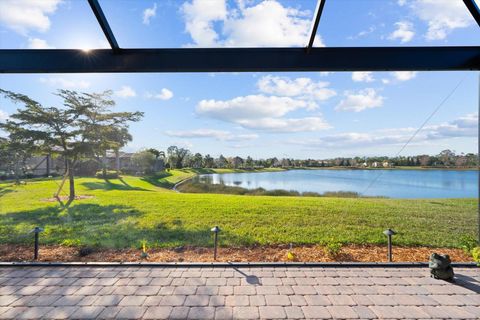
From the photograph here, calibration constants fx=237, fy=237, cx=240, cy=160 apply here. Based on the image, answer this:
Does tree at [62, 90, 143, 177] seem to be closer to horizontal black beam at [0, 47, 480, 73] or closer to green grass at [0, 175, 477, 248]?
green grass at [0, 175, 477, 248]

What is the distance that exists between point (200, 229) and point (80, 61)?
11.3ft

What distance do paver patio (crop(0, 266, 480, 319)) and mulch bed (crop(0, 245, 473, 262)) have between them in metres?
0.44

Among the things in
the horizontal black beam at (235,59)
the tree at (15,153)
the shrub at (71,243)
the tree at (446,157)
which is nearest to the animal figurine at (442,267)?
the horizontal black beam at (235,59)

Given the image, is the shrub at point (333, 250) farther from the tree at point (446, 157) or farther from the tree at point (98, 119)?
the tree at point (98, 119)

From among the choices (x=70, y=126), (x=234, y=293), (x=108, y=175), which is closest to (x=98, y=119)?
(x=70, y=126)

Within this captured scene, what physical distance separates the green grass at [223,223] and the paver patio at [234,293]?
1.13m

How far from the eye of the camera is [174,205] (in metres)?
6.82

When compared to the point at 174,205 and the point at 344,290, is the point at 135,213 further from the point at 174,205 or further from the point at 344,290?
the point at 344,290

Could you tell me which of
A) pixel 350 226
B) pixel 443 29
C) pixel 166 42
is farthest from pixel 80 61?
pixel 350 226

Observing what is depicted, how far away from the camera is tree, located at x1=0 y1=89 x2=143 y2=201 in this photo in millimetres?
8125

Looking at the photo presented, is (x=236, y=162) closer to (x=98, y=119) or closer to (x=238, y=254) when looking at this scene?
(x=98, y=119)

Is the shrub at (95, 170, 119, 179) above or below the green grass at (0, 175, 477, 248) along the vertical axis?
above

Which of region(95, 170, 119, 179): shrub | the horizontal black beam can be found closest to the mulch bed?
the horizontal black beam

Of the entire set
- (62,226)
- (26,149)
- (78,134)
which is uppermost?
(78,134)
